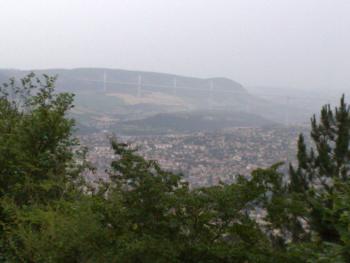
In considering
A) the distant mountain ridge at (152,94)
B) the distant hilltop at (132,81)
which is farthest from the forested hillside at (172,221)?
the distant hilltop at (132,81)

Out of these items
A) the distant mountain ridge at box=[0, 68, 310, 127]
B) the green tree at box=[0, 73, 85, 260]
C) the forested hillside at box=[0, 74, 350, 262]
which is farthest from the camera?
the distant mountain ridge at box=[0, 68, 310, 127]

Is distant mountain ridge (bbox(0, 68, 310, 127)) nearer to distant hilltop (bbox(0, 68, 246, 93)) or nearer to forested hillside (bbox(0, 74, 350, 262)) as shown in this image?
distant hilltop (bbox(0, 68, 246, 93))

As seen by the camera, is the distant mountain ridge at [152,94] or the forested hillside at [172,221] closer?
the forested hillside at [172,221]

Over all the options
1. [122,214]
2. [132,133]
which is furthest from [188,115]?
[122,214]

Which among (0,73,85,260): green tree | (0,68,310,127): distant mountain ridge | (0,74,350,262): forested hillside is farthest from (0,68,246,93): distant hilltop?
(0,74,350,262): forested hillside

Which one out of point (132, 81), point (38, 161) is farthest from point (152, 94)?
point (38, 161)

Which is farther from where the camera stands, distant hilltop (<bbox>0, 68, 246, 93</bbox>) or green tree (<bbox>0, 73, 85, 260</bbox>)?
distant hilltop (<bbox>0, 68, 246, 93</bbox>)

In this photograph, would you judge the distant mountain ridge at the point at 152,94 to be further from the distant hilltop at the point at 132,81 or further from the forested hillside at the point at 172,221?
the forested hillside at the point at 172,221

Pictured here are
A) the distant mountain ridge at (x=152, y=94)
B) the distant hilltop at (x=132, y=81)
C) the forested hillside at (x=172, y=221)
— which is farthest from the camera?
the distant hilltop at (x=132, y=81)

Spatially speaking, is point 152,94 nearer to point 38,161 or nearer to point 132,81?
point 132,81

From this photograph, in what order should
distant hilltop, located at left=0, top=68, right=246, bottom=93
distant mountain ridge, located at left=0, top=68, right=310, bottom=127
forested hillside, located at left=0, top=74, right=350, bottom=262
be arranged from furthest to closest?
distant hilltop, located at left=0, top=68, right=246, bottom=93
distant mountain ridge, located at left=0, top=68, right=310, bottom=127
forested hillside, located at left=0, top=74, right=350, bottom=262

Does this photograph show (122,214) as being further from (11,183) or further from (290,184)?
(290,184)

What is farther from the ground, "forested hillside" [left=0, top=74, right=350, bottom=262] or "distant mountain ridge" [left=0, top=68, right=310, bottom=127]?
"forested hillside" [left=0, top=74, right=350, bottom=262]
